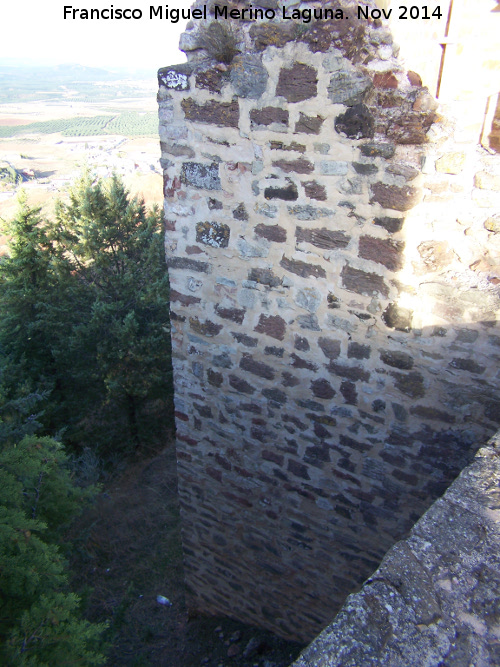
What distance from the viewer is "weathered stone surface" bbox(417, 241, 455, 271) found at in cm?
197

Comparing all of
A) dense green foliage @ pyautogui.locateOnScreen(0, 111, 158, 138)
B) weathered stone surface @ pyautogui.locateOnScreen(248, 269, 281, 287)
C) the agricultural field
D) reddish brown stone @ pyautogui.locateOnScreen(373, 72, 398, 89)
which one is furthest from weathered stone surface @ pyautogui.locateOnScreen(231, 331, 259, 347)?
dense green foliage @ pyautogui.locateOnScreen(0, 111, 158, 138)

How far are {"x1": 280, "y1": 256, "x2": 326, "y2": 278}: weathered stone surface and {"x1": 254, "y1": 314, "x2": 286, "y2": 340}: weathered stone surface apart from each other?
0.30 meters

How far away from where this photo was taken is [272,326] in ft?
8.35

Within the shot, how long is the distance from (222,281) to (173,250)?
14.7 inches

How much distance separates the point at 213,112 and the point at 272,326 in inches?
46.3

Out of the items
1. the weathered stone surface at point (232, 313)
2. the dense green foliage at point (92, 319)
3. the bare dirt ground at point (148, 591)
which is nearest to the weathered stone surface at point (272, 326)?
the weathered stone surface at point (232, 313)

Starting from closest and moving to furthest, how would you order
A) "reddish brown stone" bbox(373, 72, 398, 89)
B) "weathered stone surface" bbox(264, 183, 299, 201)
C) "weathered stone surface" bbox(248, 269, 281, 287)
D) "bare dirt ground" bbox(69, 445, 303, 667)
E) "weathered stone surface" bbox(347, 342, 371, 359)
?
"reddish brown stone" bbox(373, 72, 398, 89) → "weathered stone surface" bbox(264, 183, 299, 201) → "weathered stone surface" bbox(347, 342, 371, 359) → "weathered stone surface" bbox(248, 269, 281, 287) → "bare dirt ground" bbox(69, 445, 303, 667)

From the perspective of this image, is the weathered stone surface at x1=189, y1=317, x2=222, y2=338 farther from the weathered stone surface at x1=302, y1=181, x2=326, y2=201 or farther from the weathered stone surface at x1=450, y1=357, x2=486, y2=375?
the weathered stone surface at x1=450, y1=357, x2=486, y2=375

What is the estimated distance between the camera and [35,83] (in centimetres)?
9031

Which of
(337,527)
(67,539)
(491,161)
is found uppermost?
(491,161)

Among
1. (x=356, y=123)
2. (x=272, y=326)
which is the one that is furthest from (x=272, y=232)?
(x=356, y=123)

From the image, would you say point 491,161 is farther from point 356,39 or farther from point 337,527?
point 337,527

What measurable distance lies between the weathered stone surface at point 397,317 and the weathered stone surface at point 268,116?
1027mm

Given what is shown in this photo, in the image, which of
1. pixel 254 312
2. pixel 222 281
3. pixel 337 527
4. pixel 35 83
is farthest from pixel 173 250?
pixel 35 83
